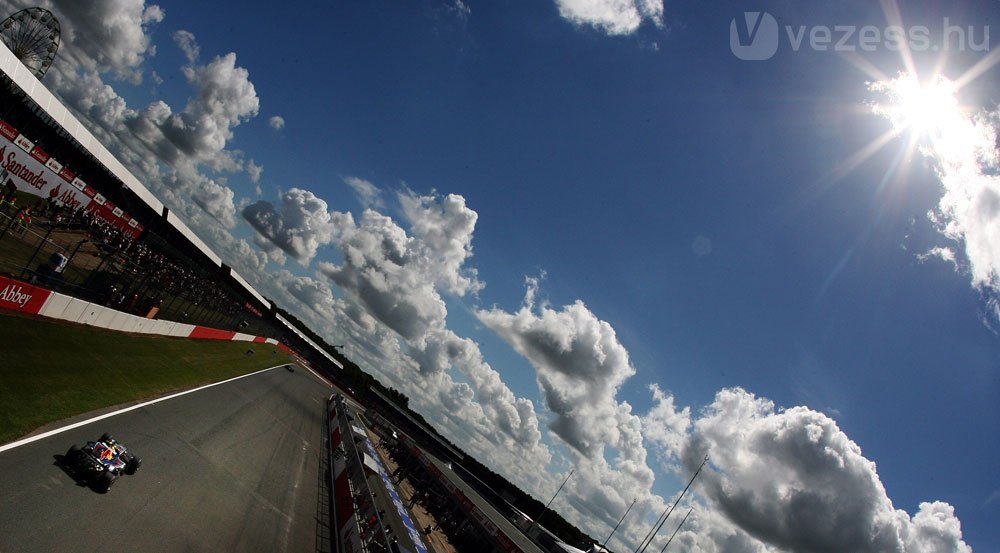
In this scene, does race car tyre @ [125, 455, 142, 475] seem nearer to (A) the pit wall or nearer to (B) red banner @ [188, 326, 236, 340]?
(A) the pit wall

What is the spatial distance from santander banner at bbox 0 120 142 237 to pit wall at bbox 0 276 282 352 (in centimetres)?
1150

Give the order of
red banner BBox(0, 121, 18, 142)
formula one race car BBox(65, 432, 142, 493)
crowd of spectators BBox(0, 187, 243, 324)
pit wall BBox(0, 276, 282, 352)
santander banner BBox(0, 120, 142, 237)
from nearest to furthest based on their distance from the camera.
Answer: formula one race car BBox(65, 432, 142, 493) → pit wall BBox(0, 276, 282, 352) → crowd of spectators BBox(0, 187, 243, 324) → red banner BBox(0, 121, 18, 142) → santander banner BBox(0, 120, 142, 237)

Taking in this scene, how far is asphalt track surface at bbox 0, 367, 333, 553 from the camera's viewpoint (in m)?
11.9

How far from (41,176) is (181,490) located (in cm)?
3708

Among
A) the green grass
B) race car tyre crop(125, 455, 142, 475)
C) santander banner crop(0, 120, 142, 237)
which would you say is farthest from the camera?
santander banner crop(0, 120, 142, 237)

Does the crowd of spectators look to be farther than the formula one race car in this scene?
Yes

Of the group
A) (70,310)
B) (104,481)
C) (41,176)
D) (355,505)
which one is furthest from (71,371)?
(41,176)

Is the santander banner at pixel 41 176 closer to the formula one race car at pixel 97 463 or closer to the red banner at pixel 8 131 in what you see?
the red banner at pixel 8 131

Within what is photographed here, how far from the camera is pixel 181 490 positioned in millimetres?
17094

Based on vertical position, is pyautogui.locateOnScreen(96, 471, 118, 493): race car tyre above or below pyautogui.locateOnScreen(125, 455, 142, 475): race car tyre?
above

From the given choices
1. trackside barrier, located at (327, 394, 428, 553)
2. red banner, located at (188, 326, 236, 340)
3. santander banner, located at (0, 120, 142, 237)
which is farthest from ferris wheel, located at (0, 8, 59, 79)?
trackside barrier, located at (327, 394, 428, 553)

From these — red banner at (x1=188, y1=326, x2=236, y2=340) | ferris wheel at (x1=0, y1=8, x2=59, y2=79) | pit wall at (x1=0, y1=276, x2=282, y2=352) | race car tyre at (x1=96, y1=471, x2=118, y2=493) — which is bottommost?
red banner at (x1=188, y1=326, x2=236, y2=340)

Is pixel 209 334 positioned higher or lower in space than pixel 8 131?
lower

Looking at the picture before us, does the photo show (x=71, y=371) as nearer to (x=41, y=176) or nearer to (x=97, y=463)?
(x=97, y=463)
